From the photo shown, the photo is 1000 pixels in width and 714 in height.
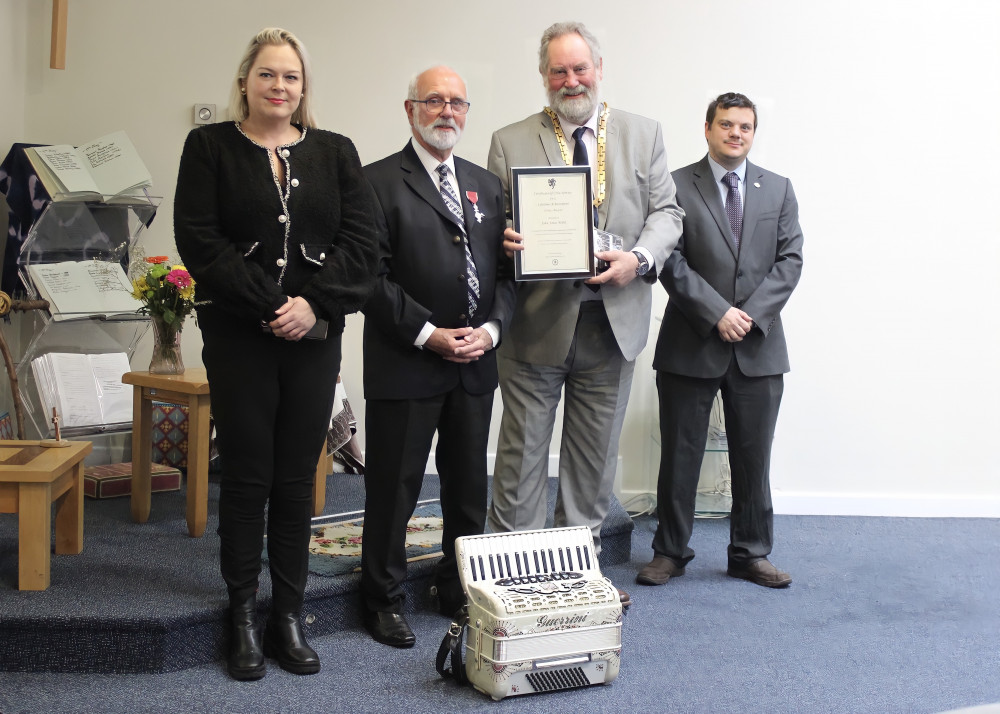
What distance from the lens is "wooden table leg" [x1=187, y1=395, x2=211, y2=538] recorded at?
347 cm

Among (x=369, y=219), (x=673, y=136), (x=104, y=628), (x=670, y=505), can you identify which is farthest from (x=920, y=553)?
(x=104, y=628)

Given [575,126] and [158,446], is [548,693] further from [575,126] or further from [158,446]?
[158,446]

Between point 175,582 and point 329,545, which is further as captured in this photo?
point 329,545

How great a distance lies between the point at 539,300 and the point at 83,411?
220 cm

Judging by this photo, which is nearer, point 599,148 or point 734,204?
point 599,148

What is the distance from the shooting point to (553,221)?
3.03m

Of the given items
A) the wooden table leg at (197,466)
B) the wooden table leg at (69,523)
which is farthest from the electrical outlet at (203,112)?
the wooden table leg at (69,523)

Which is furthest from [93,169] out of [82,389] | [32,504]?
[32,504]

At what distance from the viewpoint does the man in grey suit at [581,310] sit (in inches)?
124

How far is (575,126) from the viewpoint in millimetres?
3199

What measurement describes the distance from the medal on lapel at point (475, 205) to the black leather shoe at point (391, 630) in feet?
3.95

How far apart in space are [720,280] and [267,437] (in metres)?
1.80

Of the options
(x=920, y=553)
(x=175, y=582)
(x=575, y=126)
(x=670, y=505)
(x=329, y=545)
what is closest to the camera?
(x=175, y=582)

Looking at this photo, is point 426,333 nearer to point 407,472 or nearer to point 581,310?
point 407,472
